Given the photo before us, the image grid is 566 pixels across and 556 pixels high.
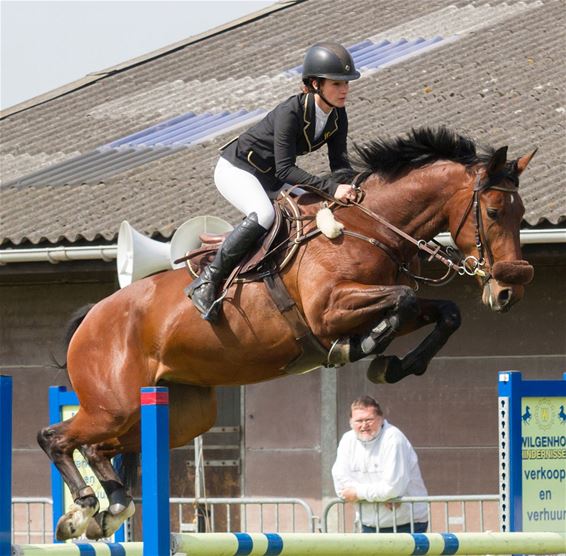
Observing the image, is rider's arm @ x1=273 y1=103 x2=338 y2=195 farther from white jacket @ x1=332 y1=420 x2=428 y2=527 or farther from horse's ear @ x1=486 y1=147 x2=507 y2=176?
white jacket @ x1=332 y1=420 x2=428 y2=527

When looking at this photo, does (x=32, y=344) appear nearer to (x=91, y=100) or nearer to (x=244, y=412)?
(x=244, y=412)

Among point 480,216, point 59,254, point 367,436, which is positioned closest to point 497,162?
point 480,216

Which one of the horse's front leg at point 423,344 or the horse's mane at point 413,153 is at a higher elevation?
the horse's mane at point 413,153

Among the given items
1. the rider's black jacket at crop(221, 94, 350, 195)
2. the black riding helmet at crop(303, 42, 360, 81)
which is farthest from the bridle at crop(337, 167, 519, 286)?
the black riding helmet at crop(303, 42, 360, 81)

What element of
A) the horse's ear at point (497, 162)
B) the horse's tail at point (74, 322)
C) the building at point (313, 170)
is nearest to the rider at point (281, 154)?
the horse's ear at point (497, 162)

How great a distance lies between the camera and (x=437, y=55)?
1547 centimetres

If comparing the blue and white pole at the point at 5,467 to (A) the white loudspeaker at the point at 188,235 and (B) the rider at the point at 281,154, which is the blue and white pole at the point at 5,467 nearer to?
(B) the rider at the point at 281,154

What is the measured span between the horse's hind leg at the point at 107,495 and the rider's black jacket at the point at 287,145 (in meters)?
1.77

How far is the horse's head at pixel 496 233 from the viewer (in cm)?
700

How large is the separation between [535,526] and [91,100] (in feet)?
34.6

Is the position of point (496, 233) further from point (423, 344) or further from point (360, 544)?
point (360, 544)

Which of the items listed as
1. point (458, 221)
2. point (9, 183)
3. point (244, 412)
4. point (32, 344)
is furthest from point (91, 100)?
point (458, 221)

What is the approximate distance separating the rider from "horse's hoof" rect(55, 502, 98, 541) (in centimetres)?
120

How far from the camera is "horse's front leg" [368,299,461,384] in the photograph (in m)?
7.26
